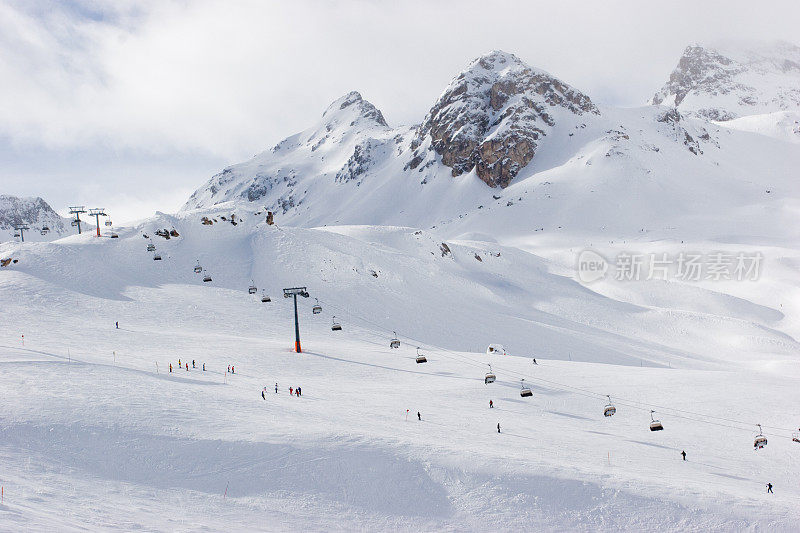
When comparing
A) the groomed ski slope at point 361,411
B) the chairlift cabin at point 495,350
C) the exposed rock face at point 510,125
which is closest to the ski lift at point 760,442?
the groomed ski slope at point 361,411

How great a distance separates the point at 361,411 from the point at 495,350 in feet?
79.3

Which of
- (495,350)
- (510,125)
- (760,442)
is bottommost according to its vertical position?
(760,442)

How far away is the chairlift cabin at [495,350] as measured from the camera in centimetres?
4942

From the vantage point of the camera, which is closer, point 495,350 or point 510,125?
point 495,350

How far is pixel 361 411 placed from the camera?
2831cm

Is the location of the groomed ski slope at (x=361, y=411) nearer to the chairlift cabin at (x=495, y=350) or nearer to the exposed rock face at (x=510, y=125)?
the chairlift cabin at (x=495, y=350)

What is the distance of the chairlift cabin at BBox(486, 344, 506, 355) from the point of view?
49.4 metres

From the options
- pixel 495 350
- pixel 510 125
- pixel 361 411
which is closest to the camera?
pixel 361 411

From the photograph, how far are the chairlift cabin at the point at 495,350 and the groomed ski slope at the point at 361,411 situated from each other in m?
2.48

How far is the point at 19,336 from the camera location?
4056 centimetres

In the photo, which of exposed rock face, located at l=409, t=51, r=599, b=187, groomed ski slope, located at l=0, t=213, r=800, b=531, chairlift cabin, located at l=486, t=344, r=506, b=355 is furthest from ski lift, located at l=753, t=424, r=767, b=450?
exposed rock face, located at l=409, t=51, r=599, b=187

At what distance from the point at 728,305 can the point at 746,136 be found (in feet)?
493

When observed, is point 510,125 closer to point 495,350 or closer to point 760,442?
point 495,350

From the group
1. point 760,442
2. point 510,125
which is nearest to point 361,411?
point 760,442
